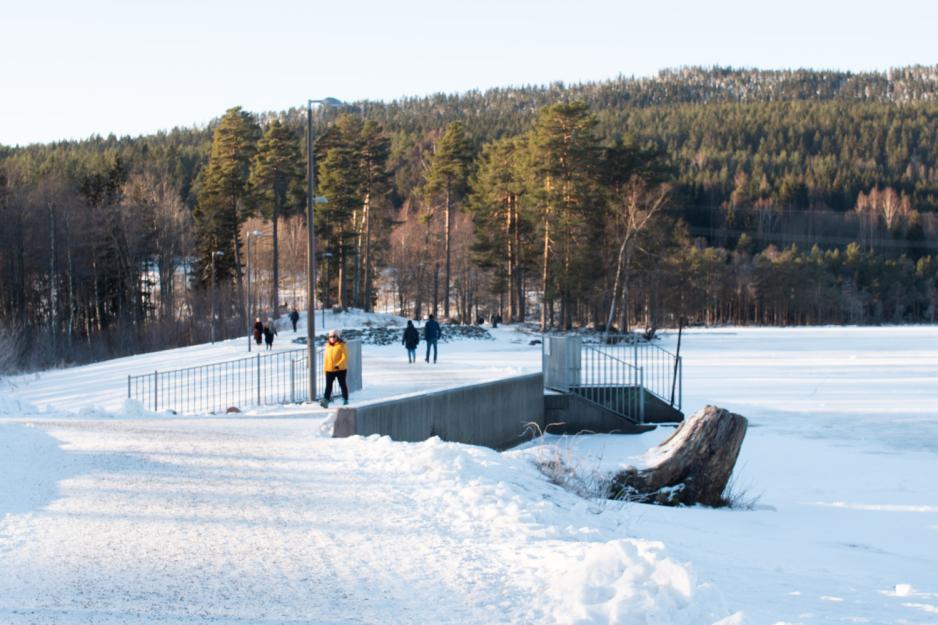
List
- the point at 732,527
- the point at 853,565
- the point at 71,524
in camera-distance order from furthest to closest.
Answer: the point at 732,527, the point at 853,565, the point at 71,524

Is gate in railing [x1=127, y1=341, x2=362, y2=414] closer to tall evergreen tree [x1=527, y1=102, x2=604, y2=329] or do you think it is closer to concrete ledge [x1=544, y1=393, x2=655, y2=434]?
concrete ledge [x1=544, y1=393, x2=655, y2=434]

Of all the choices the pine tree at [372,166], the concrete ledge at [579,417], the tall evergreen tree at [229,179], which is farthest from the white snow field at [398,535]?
the pine tree at [372,166]

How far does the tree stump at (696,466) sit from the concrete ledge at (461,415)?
152 inches

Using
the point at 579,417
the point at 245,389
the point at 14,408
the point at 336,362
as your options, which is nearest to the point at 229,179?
the point at 245,389

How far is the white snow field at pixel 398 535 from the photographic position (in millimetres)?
6621

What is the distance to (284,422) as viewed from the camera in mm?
17094

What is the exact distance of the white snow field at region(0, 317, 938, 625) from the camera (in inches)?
261

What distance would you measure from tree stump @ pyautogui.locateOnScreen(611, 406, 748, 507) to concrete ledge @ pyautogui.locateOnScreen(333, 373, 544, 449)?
3859mm

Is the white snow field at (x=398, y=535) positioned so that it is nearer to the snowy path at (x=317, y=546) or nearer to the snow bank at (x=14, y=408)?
the snowy path at (x=317, y=546)

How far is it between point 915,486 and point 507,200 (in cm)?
5607

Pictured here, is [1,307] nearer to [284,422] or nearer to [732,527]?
[284,422]

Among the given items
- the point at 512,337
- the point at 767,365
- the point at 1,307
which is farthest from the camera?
the point at 1,307

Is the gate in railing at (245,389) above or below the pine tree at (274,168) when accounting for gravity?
below

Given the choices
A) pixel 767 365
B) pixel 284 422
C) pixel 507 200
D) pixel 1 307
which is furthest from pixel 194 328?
pixel 284 422
